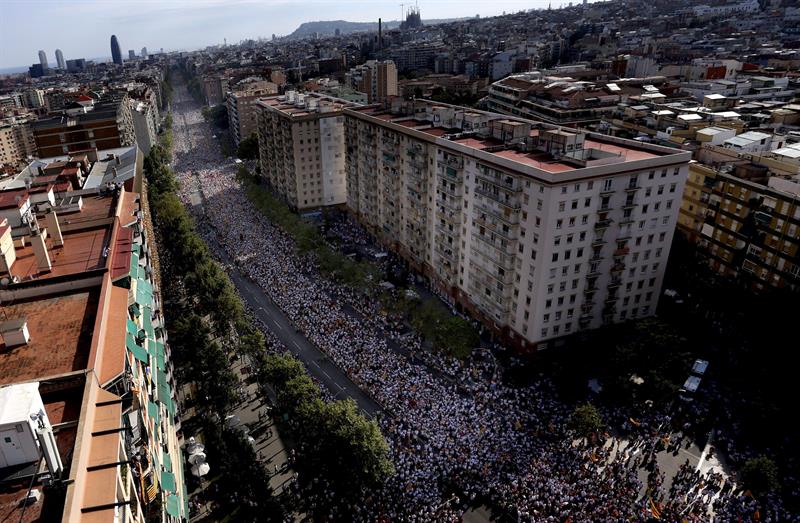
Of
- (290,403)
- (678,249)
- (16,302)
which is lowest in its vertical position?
(290,403)

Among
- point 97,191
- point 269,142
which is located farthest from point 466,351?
point 269,142

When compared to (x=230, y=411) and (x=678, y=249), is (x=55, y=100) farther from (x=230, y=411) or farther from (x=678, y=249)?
(x=678, y=249)

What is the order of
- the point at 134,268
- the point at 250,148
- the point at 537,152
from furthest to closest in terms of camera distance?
the point at 250,148, the point at 537,152, the point at 134,268

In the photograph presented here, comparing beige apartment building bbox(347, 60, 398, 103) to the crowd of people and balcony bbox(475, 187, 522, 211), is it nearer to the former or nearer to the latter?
balcony bbox(475, 187, 522, 211)

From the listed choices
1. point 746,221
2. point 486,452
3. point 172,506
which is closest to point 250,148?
point 746,221

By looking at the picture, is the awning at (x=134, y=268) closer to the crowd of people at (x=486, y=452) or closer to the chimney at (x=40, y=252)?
the chimney at (x=40, y=252)

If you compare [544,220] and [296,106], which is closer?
[544,220]

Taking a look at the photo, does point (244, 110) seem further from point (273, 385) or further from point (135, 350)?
point (135, 350)

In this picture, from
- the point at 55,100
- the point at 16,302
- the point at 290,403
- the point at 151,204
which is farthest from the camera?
the point at 55,100
